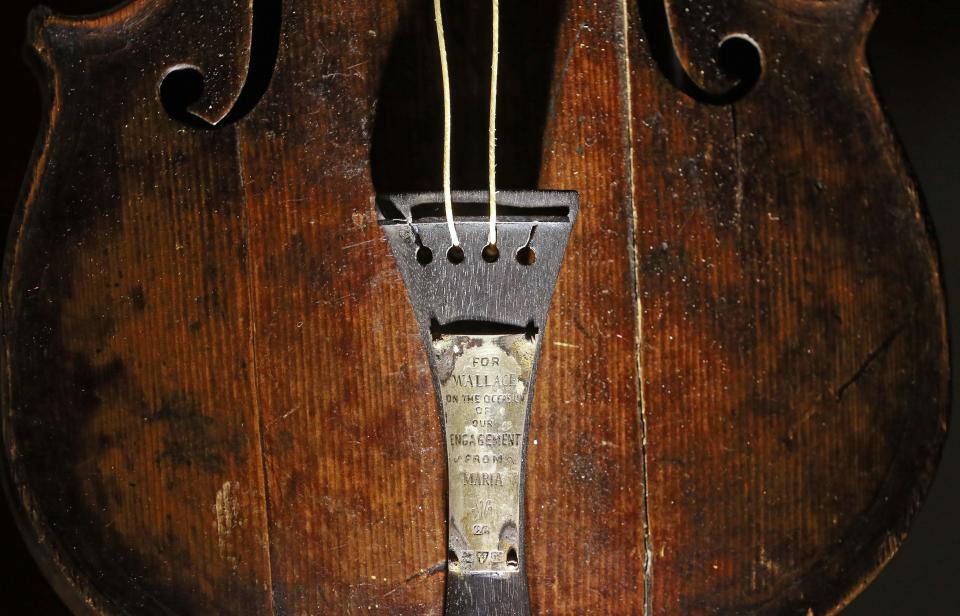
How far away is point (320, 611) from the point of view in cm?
92

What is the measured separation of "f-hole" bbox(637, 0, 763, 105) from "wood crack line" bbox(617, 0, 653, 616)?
0.02 meters

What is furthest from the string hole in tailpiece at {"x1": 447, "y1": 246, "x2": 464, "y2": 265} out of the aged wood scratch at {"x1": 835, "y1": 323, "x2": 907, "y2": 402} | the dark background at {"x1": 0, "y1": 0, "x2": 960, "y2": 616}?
the dark background at {"x1": 0, "y1": 0, "x2": 960, "y2": 616}

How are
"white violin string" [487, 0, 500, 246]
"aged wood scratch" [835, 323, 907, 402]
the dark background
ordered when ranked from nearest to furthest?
"white violin string" [487, 0, 500, 246] → "aged wood scratch" [835, 323, 907, 402] → the dark background

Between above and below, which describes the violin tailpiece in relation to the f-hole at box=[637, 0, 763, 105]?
below

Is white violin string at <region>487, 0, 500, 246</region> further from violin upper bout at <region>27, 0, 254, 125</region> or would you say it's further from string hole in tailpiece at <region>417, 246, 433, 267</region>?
violin upper bout at <region>27, 0, 254, 125</region>

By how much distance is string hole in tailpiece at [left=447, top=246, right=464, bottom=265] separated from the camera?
0.83 meters

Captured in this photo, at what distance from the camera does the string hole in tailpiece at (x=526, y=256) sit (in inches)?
33.1

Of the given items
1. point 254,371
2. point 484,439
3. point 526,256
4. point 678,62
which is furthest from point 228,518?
point 678,62

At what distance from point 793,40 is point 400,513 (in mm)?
625

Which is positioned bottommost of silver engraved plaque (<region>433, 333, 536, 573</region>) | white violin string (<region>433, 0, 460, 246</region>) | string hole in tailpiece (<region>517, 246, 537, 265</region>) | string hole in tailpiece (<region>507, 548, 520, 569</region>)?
string hole in tailpiece (<region>507, 548, 520, 569</region>)

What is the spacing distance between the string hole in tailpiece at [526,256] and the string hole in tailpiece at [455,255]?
5 centimetres

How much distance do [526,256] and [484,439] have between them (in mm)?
177

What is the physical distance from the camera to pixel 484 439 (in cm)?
85

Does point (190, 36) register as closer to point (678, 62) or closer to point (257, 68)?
point (257, 68)
